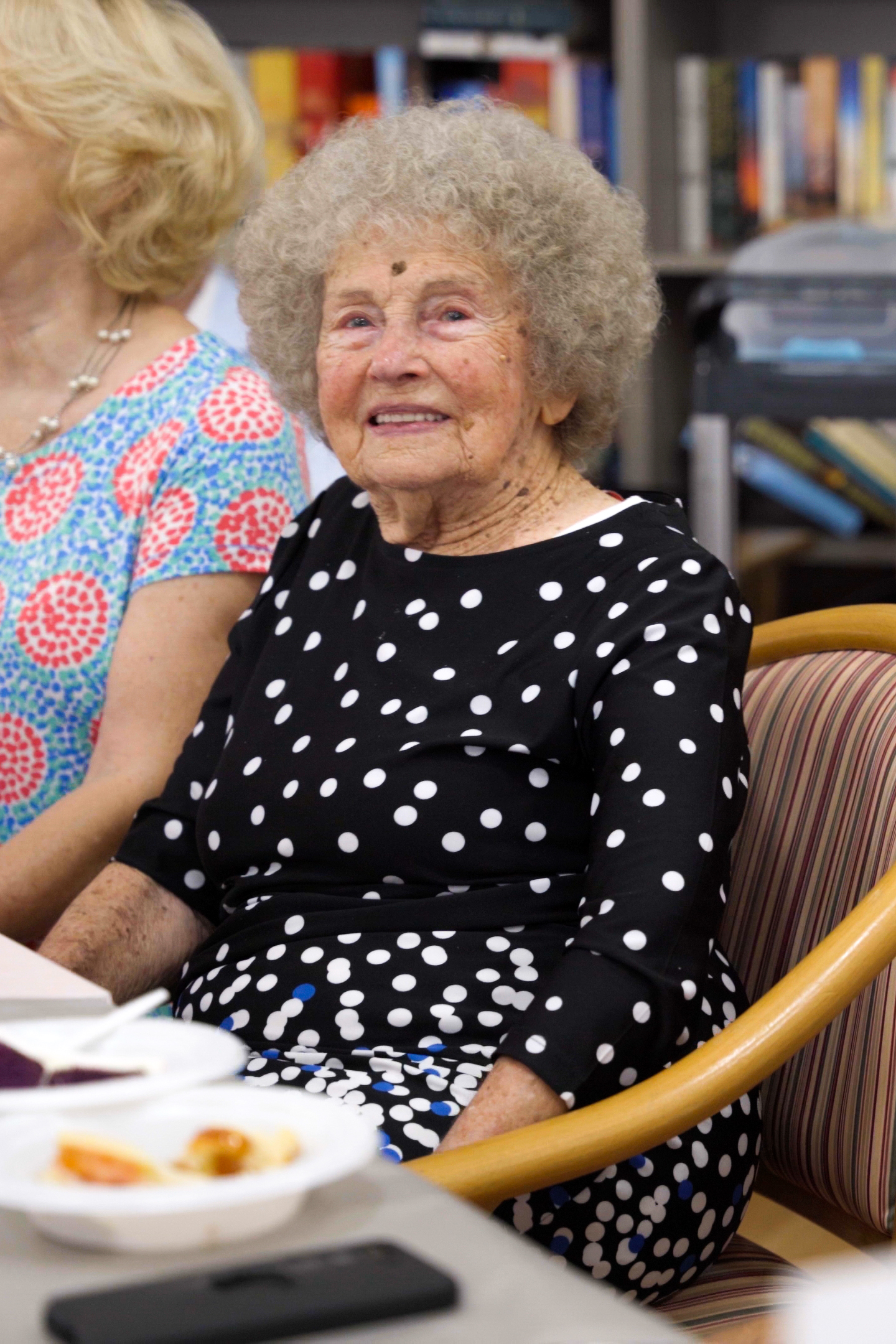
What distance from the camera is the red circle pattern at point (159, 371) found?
174 centimetres

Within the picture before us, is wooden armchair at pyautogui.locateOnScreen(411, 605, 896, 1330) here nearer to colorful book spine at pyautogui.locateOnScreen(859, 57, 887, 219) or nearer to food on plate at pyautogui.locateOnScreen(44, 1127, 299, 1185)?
food on plate at pyautogui.locateOnScreen(44, 1127, 299, 1185)

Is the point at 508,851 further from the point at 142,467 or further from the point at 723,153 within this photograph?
the point at 723,153

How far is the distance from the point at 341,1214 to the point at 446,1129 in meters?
0.52

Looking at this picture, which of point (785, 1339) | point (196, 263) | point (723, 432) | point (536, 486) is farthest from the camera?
point (723, 432)

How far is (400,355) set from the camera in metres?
1.35

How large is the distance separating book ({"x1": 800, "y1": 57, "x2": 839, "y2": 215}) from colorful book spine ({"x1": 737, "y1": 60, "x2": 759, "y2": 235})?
0.34ft

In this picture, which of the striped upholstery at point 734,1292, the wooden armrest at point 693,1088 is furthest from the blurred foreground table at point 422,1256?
the striped upholstery at point 734,1292

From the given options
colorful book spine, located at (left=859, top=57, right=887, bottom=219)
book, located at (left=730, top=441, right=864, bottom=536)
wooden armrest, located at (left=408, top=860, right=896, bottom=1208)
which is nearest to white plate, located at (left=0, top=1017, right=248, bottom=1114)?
wooden armrest, located at (left=408, top=860, right=896, bottom=1208)

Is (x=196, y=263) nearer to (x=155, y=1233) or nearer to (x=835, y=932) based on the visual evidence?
(x=835, y=932)

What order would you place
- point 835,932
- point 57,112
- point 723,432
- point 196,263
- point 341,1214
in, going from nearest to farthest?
point 341,1214, point 835,932, point 57,112, point 196,263, point 723,432

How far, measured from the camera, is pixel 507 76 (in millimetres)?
3555

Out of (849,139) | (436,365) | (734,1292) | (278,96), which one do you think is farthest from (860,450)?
(734,1292)

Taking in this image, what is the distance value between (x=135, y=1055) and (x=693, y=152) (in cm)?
317

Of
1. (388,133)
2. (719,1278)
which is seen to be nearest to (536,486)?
(388,133)
